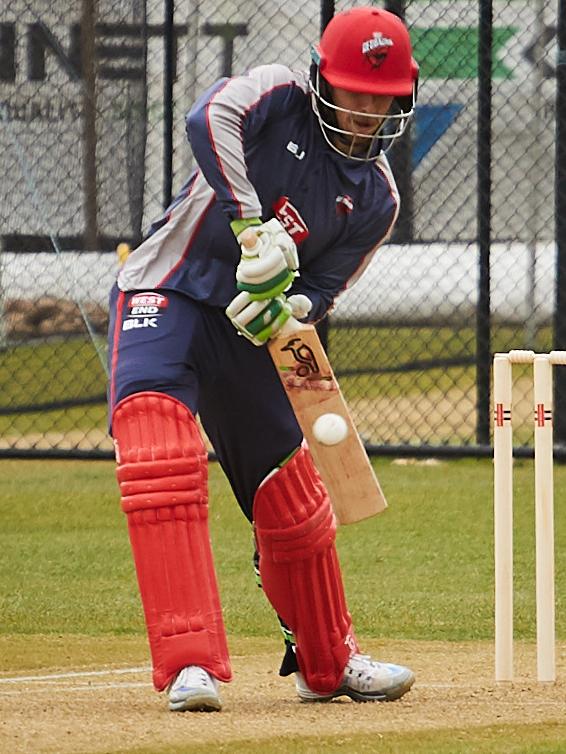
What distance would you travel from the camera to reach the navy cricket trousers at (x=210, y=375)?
14.8 ft

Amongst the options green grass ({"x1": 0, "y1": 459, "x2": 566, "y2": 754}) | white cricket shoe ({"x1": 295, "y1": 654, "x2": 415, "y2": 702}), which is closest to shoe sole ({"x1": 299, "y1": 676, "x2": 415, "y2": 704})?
white cricket shoe ({"x1": 295, "y1": 654, "x2": 415, "y2": 702})

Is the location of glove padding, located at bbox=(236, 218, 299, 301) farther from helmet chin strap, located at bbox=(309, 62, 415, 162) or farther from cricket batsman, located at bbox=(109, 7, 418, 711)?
helmet chin strap, located at bbox=(309, 62, 415, 162)

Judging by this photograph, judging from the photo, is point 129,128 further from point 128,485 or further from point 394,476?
point 128,485

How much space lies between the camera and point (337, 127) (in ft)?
15.0

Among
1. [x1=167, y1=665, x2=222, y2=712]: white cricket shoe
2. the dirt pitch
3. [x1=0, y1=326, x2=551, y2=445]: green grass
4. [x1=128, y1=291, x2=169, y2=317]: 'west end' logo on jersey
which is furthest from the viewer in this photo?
[x1=0, y1=326, x2=551, y2=445]: green grass

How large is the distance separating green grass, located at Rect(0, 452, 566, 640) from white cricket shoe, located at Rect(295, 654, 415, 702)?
1.47 m

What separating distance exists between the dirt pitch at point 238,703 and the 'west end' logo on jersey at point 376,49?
171cm

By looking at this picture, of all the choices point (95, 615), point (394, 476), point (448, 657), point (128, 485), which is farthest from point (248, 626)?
point (394, 476)

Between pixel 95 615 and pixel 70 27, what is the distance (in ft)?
15.7

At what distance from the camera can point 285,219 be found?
4.63m

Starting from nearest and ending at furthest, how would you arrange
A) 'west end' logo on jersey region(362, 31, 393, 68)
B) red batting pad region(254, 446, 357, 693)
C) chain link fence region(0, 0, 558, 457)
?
1. 'west end' logo on jersey region(362, 31, 393, 68)
2. red batting pad region(254, 446, 357, 693)
3. chain link fence region(0, 0, 558, 457)

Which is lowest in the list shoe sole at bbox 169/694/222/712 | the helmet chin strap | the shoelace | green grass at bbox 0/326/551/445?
green grass at bbox 0/326/551/445

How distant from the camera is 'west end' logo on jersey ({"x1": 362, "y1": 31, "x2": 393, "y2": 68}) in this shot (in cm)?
448

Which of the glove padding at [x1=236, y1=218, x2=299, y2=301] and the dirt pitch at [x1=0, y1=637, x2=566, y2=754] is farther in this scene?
the glove padding at [x1=236, y1=218, x2=299, y2=301]
